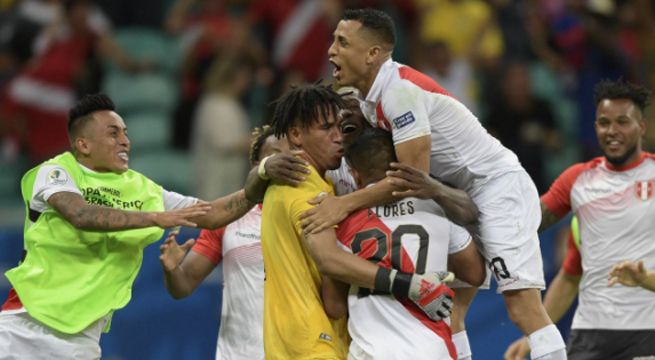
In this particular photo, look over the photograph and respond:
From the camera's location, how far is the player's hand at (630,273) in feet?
23.8

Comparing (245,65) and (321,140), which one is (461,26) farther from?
(321,140)

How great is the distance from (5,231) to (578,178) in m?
4.51

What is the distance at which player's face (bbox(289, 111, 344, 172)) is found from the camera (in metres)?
6.54

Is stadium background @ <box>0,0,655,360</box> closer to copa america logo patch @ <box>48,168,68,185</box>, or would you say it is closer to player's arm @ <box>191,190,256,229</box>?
copa america logo patch @ <box>48,168,68,185</box>

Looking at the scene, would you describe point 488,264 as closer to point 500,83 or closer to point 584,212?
point 584,212

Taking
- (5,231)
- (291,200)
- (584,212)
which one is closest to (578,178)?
(584,212)

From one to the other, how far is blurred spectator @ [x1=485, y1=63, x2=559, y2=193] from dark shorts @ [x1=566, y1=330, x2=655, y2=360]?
422cm

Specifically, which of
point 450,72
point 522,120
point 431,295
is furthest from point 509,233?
point 450,72

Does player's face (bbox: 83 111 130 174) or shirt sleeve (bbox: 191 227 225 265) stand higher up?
player's face (bbox: 83 111 130 174)

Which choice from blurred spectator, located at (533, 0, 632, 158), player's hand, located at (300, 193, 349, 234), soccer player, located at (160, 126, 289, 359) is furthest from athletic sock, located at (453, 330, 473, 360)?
blurred spectator, located at (533, 0, 632, 158)

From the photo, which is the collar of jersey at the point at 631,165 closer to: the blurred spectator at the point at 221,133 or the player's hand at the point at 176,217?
the player's hand at the point at 176,217

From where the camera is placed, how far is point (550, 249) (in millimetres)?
10258

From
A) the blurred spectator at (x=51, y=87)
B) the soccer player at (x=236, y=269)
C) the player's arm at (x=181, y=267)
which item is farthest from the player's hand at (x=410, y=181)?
the blurred spectator at (x=51, y=87)

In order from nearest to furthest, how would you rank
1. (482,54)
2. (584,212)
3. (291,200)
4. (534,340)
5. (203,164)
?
(291,200), (534,340), (584,212), (203,164), (482,54)
